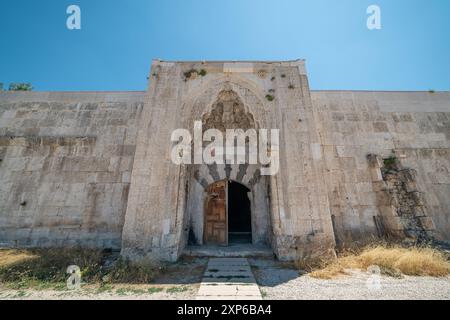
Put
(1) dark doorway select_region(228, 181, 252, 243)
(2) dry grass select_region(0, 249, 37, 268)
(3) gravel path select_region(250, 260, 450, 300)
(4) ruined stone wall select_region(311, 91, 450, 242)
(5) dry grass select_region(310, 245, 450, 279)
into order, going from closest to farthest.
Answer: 1. (3) gravel path select_region(250, 260, 450, 300)
2. (5) dry grass select_region(310, 245, 450, 279)
3. (2) dry grass select_region(0, 249, 37, 268)
4. (4) ruined stone wall select_region(311, 91, 450, 242)
5. (1) dark doorway select_region(228, 181, 252, 243)

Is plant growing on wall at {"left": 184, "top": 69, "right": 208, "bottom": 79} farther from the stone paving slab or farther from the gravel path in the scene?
the gravel path

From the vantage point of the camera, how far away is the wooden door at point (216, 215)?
6980 mm

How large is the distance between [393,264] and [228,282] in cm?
378

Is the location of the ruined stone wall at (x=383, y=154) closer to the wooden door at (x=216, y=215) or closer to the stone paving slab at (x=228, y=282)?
the wooden door at (x=216, y=215)

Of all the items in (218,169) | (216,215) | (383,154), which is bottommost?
(216,215)

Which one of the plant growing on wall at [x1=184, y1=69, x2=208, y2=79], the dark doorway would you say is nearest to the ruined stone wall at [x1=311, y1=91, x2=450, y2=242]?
the dark doorway

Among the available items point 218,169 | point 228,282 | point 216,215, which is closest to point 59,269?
point 228,282

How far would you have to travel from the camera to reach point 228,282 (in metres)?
3.92

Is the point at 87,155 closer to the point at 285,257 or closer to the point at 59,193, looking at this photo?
the point at 59,193

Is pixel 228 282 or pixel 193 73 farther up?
pixel 193 73

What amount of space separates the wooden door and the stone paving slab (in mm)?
1532

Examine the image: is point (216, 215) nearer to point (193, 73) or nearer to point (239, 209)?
point (239, 209)

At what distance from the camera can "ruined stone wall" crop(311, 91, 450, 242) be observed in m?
6.86
